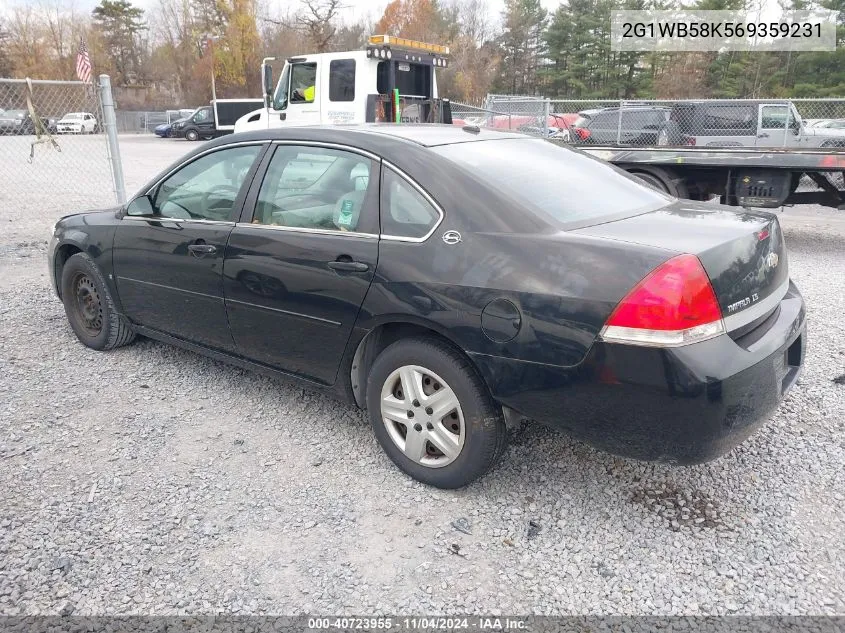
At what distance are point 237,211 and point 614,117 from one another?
472 inches

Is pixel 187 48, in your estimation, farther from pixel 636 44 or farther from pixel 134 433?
pixel 134 433

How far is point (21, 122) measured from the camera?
8781 millimetres

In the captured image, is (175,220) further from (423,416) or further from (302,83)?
(302,83)

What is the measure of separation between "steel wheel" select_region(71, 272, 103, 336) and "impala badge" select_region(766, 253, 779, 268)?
13.3 feet

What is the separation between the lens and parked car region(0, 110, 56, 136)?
8227mm

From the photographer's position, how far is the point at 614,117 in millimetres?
13719

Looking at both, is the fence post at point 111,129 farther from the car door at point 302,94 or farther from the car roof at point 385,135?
the car door at point 302,94

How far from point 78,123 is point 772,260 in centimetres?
1025

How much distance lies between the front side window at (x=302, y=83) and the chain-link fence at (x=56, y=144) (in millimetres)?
3802

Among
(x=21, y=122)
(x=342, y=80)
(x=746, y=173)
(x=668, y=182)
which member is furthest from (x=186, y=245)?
(x=342, y=80)

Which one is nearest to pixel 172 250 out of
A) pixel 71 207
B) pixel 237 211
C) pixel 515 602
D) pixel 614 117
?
pixel 237 211

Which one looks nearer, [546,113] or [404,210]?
[404,210]

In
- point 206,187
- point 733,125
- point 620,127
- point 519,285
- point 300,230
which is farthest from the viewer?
point 620,127

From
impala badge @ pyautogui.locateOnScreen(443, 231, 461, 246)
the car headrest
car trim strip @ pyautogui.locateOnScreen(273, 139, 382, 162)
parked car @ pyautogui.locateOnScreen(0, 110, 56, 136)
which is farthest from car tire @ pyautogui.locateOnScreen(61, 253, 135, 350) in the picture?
parked car @ pyautogui.locateOnScreen(0, 110, 56, 136)
